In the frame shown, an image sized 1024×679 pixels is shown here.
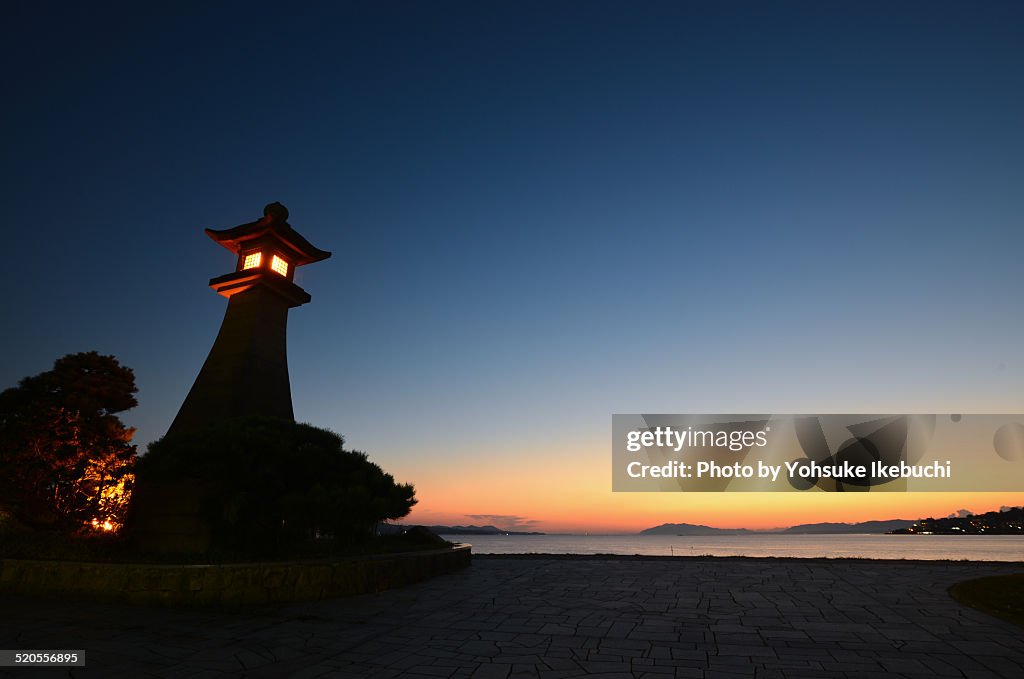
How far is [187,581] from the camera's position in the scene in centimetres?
752

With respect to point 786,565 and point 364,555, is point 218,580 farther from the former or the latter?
point 786,565

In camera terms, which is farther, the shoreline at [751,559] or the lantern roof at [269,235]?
the lantern roof at [269,235]

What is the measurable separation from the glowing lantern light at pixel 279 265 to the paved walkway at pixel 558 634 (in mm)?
9279

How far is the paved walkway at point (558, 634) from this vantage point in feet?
15.0

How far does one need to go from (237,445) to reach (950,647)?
9.55m

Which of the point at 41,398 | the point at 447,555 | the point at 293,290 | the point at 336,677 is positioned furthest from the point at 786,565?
the point at 41,398

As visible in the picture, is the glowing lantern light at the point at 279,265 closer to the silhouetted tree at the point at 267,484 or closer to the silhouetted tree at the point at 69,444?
the silhouetted tree at the point at 69,444

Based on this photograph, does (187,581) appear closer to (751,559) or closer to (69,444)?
(69,444)

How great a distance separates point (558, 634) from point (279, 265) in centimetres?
1301

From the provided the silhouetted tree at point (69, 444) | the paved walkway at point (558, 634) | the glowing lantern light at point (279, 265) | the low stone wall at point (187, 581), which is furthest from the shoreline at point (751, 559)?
the glowing lantern light at point (279, 265)

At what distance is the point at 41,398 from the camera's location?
41.2 ft

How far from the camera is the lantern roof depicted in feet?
48.8

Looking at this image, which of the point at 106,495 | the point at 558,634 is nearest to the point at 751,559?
the point at 558,634

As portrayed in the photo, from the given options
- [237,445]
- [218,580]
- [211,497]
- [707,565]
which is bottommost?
[707,565]
